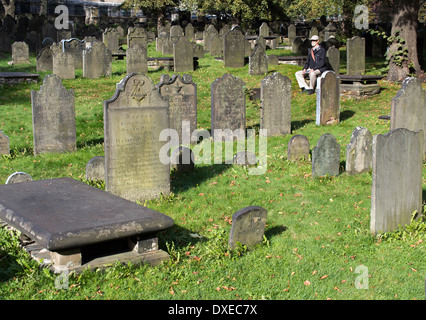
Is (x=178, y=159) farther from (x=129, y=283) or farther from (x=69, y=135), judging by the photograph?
(x=129, y=283)

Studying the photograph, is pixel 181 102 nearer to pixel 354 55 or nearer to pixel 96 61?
pixel 96 61

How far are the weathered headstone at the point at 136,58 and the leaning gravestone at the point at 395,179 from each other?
1541 cm

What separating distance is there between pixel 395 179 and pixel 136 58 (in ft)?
52.0

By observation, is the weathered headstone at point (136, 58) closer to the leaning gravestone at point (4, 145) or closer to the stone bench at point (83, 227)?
the leaning gravestone at point (4, 145)

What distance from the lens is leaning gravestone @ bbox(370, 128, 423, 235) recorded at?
283 inches

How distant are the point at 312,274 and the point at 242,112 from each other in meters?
7.48

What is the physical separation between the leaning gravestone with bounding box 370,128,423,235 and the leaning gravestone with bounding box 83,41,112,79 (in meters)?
15.9

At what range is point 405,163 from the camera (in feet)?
24.6

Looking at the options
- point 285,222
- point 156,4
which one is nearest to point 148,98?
point 285,222

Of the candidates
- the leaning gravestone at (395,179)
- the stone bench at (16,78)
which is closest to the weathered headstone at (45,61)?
the stone bench at (16,78)

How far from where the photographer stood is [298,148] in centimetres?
1112

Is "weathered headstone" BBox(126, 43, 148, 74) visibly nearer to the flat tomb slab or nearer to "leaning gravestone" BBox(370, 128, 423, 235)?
the flat tomb slab

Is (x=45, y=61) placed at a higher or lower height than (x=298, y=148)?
higher

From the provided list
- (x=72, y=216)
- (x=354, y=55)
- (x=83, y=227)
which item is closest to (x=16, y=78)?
(x=354, y=55)
